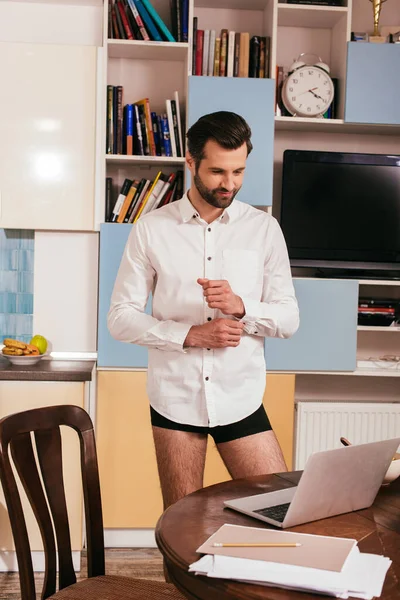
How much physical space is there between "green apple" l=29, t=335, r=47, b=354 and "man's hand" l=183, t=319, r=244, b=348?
1442 millimetres

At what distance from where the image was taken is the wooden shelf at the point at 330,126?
3457 millimetres

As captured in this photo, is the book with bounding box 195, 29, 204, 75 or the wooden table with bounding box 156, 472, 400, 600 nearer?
the wooden table with bounding box 156, 472, 400, 600

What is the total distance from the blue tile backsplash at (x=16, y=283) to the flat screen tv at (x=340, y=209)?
1228 millimetres

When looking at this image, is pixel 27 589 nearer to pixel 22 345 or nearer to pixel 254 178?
pixel 22 345

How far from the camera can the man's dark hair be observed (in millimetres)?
2061

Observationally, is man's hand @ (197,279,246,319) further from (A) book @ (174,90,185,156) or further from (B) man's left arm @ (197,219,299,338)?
(A) book @ (174,90,185,156)

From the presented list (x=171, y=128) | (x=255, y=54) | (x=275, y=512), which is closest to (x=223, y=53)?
(x=255, y=54)

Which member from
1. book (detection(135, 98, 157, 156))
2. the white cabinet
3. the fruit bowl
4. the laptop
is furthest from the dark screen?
the laptop

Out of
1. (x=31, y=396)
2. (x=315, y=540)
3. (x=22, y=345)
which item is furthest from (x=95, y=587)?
(x=22, y=345)

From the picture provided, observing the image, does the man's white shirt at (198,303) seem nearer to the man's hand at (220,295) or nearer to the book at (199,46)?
the man's hand at (220,295)

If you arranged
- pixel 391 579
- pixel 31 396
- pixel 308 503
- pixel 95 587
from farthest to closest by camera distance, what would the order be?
pixel 31 396, pixel 95 587, pixel 308 503, pixel 391 579

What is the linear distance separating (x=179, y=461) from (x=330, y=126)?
2.09 meters

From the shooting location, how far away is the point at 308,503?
4.54 ft

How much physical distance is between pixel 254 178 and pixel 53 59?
1.03 meters
